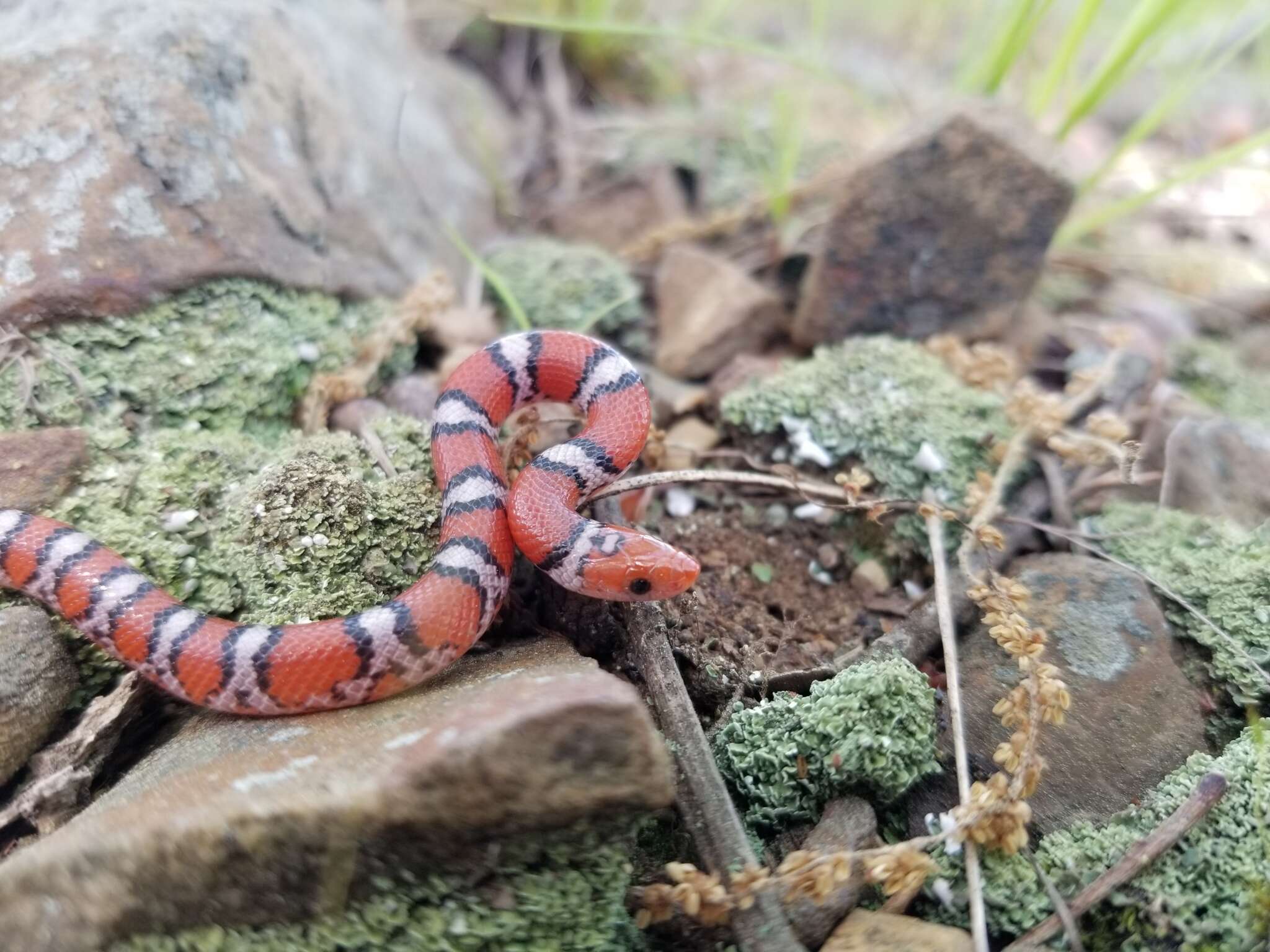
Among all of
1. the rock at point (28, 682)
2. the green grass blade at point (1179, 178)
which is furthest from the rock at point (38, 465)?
the green grass blade at point (1179, 178)

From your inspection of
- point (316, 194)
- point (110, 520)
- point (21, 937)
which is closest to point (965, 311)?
point (316, 194)

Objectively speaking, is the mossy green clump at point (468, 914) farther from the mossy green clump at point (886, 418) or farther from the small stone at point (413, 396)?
the small stone at point (413, 396)

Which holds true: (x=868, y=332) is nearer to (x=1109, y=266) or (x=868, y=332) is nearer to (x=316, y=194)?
(x=1109, y=266)

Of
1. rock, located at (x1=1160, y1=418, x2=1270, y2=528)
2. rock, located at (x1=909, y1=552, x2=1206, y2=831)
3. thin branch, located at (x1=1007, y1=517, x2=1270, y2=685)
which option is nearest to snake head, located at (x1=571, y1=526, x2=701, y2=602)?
rock, located at (x1=909, y1=552, x2=1206, y2=831)

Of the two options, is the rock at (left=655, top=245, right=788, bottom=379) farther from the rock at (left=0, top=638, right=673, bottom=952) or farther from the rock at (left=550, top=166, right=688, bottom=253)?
the rock at (left=0, top=638, right=673, bottom=952)

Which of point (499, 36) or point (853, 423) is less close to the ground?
point (499, 36)
